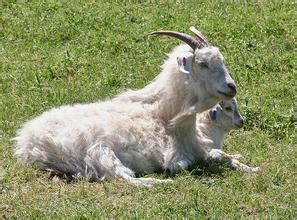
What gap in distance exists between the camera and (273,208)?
7766 mm

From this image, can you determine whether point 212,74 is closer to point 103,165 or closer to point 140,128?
point 140,128

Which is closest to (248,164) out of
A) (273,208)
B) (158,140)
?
(158,140)

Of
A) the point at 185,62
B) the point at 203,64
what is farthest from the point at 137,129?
the point at 203,64

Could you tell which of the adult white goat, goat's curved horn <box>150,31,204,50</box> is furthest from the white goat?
goat's curved horn <box>150,31,204,50</box>

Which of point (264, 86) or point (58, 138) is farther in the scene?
point (264, 86)

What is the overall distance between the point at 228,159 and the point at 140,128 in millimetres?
954

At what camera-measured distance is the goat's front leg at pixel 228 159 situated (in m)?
9.10

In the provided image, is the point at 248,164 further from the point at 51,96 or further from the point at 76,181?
the point at 51,96

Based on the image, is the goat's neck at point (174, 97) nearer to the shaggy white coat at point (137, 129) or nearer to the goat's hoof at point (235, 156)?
the shaggy white coat at point (137, 129)

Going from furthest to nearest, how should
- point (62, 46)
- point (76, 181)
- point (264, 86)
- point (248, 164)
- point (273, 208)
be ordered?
point (62, 46), point (264, 86), point (248, 164), point (76, 181), point (273, 208)

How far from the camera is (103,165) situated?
8.84 meters

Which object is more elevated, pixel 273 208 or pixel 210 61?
pixel 210 61

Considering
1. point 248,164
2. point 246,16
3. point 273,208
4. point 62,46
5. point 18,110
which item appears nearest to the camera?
point 273,208

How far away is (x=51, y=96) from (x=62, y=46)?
2513mm
